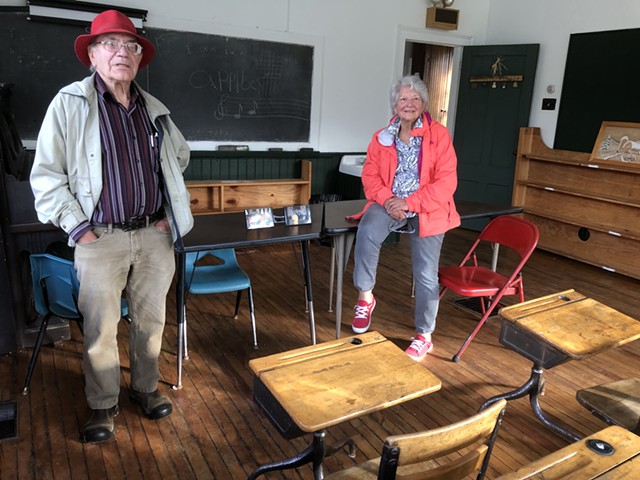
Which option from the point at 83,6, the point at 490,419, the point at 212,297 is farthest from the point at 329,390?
the point at 83,6

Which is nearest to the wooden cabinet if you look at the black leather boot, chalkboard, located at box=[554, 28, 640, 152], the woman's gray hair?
chalkboard, located at box=[554, 28, 640, 152]

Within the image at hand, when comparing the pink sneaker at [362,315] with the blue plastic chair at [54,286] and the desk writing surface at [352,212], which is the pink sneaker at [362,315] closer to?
the desk writing surface at [352,212]

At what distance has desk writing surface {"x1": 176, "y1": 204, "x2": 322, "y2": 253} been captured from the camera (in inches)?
95.0

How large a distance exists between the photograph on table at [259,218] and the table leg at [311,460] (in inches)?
49.0

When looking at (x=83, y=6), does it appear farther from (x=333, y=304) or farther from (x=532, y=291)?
(x=532, y=291)

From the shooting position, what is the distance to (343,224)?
2961mm

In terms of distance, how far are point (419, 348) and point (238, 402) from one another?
1.12 metres

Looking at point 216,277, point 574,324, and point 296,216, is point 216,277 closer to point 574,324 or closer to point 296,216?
point 296,216

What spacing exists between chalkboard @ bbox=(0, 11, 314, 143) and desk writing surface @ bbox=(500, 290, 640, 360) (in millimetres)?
3783

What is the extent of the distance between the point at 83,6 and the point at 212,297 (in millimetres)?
2701

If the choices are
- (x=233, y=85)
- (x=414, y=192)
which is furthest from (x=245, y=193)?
(x=414, y=192)

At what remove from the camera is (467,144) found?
6.34m

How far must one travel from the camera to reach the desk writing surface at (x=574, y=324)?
6.48ft

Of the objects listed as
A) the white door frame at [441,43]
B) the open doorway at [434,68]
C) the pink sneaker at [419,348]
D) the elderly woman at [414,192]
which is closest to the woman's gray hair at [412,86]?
the elderly woman at [414,192]
